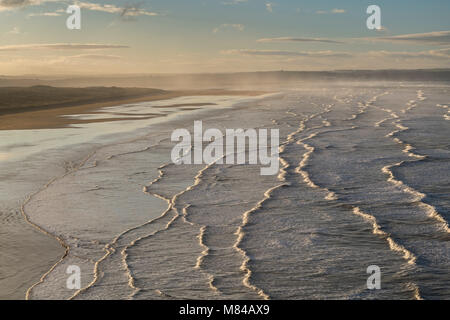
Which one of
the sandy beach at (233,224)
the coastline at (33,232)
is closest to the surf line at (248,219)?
the sandy beach at (233,224)

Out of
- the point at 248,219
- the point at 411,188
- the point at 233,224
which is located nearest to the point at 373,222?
the point at 248,219

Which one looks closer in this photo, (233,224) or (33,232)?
(33,232)

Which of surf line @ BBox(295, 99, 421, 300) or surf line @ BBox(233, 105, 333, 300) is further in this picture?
surf line @ BBox(295, 99, 421, 300)

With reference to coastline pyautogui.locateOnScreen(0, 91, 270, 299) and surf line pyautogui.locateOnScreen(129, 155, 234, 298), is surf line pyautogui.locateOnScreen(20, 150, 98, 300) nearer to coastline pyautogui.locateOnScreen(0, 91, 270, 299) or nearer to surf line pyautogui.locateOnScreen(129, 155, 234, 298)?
coastline pyautogui.locateOnScreen(0, 91, 270, 299)

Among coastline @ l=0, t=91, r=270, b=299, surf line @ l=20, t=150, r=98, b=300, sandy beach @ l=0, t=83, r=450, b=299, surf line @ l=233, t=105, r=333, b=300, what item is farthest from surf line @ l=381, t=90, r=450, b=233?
coastline @ l=0, t=91, r=270, b=299


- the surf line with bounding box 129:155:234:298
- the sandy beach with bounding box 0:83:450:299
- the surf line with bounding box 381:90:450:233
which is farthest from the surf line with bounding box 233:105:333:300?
the surf line with bounding box 381:90:450:233

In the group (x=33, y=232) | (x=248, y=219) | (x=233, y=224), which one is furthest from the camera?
(x=248, y=219)

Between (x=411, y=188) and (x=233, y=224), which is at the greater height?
(x=411, y=188)

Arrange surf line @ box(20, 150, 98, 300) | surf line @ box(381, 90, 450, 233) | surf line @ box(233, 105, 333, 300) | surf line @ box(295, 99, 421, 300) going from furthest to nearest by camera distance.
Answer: surf line @ box(381, 90, 450, 233) < surf line @ box(295, 99, 421, 300) < surf line @ box(20, 150, 98, 300) < surf line @ box(233, 105, 333, 300)

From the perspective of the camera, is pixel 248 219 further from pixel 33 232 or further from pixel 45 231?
pixel 33 232

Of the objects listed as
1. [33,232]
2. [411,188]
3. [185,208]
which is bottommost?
[33,232]

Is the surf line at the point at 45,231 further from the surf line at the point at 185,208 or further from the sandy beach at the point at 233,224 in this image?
the surf line at the point at 185,208

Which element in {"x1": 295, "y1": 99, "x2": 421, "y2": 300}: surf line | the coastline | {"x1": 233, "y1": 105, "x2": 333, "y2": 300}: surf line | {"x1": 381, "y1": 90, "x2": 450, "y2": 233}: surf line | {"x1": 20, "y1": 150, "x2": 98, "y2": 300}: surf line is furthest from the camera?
{"x1": 381, "y1": 90, "x2": 450, "y2": 233}: surf line
